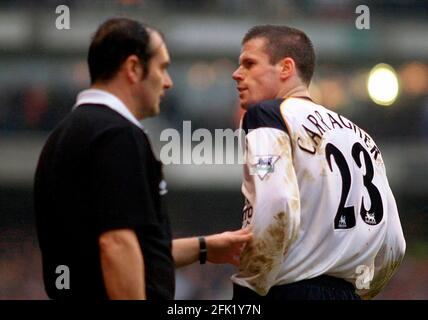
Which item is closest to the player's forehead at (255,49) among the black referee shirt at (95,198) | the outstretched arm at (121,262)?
the black referee shirt at (95,198)

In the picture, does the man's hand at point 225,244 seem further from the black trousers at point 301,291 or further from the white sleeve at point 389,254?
the white sleeve at point 389,254

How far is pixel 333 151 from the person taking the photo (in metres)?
4.48

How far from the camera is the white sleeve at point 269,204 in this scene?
420 cm

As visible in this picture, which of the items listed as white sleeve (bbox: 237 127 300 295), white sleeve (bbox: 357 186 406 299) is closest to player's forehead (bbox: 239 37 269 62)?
white sleeve (bbox: 237 127 300 295)

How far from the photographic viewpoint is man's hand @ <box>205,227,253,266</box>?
4234 mm

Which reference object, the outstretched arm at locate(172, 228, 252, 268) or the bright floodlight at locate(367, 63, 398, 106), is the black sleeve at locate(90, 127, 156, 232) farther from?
the bright floodlight at locate(367, 63, 398, 106)

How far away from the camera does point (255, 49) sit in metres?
4.74

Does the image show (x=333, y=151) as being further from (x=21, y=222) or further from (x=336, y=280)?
(x=21, y=222)

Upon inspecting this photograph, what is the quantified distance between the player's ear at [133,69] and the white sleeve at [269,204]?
80 centimetres

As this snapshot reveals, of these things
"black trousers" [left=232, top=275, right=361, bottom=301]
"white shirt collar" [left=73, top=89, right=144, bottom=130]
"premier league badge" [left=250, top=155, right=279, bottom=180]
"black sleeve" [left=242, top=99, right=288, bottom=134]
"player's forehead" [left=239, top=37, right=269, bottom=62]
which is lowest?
"black trousers" [left=232, top=275, right=361, bottom=301]

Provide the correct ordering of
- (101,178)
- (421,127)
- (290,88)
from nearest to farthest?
(101,178) → (290,88) → (421,127)

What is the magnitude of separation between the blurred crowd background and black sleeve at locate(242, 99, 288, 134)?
487cm
